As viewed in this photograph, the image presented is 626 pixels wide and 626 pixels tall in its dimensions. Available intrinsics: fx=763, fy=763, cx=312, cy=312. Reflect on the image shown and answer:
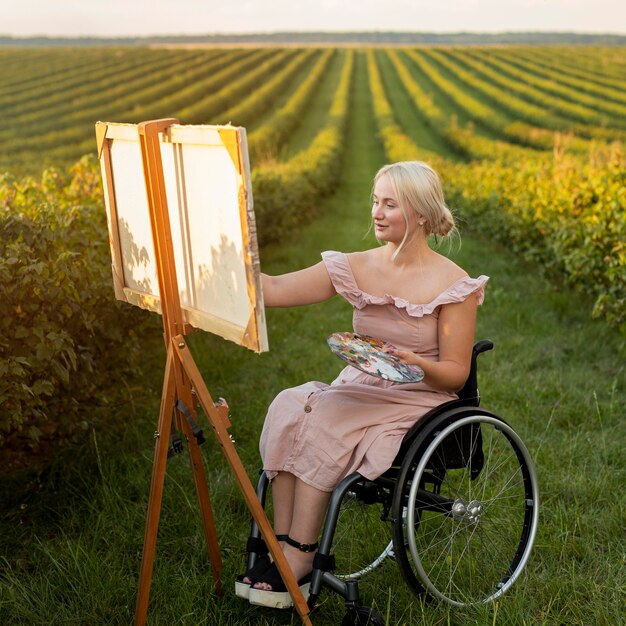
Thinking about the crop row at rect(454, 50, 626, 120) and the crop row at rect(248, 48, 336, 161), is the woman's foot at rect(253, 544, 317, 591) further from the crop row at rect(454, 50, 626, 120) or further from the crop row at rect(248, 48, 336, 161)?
the crop row at rect(454, 50, 626, 120)

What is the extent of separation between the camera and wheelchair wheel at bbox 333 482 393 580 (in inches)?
121

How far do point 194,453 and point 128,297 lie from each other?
59 centimetres

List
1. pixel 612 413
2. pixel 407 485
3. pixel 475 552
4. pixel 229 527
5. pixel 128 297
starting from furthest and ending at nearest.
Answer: pixel 612 413
pixel 229 527
pixel 475 552
pixel 128 297
pixel 407 485

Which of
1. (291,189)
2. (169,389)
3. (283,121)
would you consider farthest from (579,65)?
(169,389)

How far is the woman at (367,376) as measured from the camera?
→ 2.52 m

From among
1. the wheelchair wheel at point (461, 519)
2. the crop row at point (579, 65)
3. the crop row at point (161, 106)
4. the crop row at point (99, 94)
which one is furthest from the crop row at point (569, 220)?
the crop row at point (579, 65)

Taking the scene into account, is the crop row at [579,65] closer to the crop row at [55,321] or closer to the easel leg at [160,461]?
the crop row at [55,321]

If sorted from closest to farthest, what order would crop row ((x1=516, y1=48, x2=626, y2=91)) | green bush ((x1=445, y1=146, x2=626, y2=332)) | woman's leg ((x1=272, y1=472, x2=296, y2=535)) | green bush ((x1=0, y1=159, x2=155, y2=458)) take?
1. woman's leg ((x1=272, y1=472, x2=296, y2=535))
2. green bush ((x1=0, y1=159, x2=155, y2=458))
3. green bush ((x1=445, y1=146, x2=626, y2=332))
4. crop row ((x1=516, y1=48, x2=626, y2=91))

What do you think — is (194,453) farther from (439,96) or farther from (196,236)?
(439,96)

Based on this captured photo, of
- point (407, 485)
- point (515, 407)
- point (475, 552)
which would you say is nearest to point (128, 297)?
point (407, 485)

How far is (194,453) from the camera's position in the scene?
2.55 meters

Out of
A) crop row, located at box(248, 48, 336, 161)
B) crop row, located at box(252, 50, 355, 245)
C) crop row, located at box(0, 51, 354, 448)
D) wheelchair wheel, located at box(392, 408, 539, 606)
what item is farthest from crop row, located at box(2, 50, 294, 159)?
wheelchair wheel, located at box(392, 408, 539, 606)

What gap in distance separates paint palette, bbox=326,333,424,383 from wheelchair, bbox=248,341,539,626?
9.5 inches

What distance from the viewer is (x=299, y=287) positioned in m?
2.78
